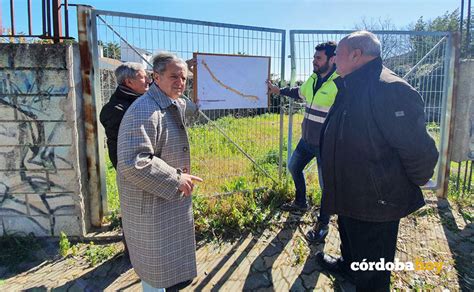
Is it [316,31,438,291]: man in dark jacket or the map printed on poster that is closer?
[316,31,438,291]: man in dark jacket

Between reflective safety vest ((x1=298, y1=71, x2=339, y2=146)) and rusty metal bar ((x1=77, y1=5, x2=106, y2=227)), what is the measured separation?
2.32 meters

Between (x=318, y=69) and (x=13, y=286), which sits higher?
(x=318, y=69)

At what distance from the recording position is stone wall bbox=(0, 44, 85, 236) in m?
3.29

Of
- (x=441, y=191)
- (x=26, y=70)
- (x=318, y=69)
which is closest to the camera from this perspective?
(x=26, y=70)

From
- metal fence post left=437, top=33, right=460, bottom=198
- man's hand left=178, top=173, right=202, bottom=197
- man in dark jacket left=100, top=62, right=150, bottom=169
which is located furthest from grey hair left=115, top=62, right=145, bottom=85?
metal fence post left=437, top=33, right=460, bottom=198

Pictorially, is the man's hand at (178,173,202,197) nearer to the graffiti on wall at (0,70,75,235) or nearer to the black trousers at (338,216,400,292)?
the black trousers at (338,216,400,292)

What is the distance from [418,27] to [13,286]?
3212cm

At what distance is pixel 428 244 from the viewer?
3711 millimetres

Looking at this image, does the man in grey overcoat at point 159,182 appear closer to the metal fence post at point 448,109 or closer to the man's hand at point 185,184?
the man's hand at point 185,184

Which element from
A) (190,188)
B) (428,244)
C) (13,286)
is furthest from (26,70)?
(428,244)

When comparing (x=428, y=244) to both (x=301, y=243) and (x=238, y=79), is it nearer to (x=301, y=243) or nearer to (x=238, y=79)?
(x=301, y=243)

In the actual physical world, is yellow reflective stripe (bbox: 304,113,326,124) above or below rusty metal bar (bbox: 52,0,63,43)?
below

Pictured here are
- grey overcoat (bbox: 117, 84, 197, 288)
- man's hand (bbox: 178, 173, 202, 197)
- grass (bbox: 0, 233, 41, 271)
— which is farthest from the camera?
grass (bbox: 0, 233, 41, 271)

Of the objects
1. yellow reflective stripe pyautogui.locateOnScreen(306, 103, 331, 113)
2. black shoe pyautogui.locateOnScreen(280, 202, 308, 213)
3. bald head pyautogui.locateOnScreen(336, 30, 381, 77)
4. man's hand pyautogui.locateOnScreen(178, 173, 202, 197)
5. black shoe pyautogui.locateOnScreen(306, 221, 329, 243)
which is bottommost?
black shoe pyautogui.locateOnScreen(306, 221, 329, 243)
